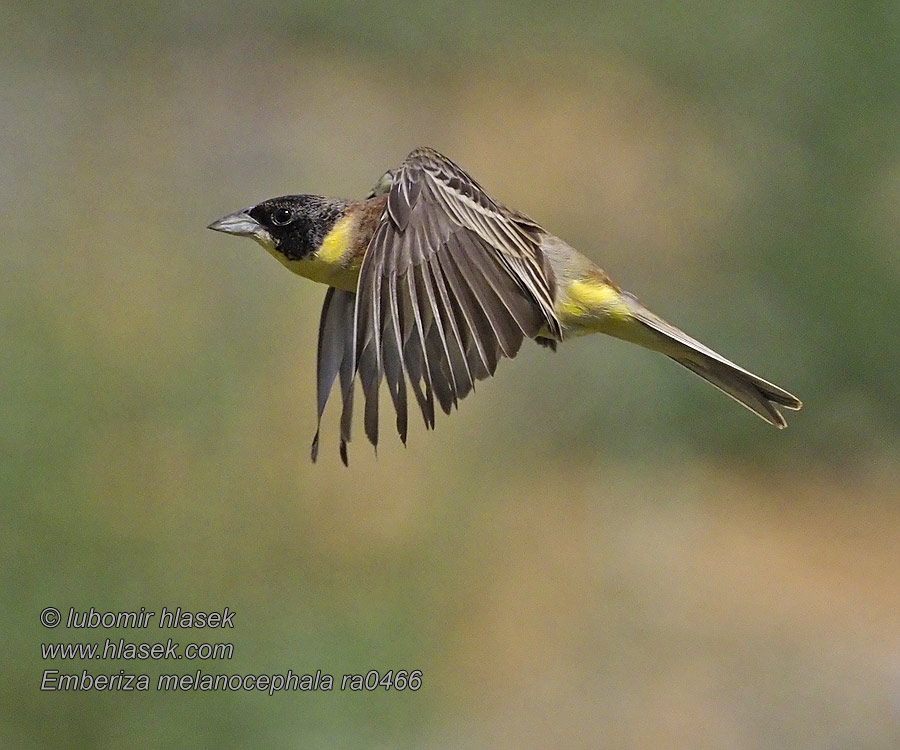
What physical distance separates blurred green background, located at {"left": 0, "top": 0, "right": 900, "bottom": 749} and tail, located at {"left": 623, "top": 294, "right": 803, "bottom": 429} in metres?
1.54

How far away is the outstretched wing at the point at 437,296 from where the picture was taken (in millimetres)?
2133

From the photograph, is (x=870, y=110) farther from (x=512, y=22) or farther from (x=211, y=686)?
(x=211, y=686)

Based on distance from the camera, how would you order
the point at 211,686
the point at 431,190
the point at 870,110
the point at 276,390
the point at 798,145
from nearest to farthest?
1. the point at 431,190
2. the point at 211,686
3. the point at 276,390
4. the point at 870,110
5. the point at 798,145

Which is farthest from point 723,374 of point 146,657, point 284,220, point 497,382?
point 497,382

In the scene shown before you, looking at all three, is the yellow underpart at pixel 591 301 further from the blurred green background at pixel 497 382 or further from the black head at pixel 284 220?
the blurred green background at pixel 497 382

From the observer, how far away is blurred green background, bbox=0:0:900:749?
4.26m

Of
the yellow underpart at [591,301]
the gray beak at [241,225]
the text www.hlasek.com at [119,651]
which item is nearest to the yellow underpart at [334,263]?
the gray beak at [241,225]

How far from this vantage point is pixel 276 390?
5273mm

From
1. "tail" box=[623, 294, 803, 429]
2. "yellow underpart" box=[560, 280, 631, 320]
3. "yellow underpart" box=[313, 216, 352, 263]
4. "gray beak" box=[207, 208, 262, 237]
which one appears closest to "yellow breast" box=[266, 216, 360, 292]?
"yellow underpart" box=[313, 216, 352, 263]

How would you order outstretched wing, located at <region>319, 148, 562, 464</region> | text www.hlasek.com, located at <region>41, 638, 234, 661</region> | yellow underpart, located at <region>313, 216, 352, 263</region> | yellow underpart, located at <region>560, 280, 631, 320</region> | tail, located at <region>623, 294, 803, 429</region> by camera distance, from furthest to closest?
text www.hlasek.com, located at <region>41, 638, 234, 661</region> < yellow underpart, located at <region>560, 280, 631, 320</region> < tail, located at <region>623, 294, 803, 429</region> < yellow underpart, located at <region>313, 216, 352, 263</region> < outstretched wing, located at <region>319, 148, 562, 464</region>

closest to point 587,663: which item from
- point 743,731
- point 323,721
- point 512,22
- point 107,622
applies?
point 743,731

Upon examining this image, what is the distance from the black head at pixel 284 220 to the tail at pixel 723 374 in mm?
782

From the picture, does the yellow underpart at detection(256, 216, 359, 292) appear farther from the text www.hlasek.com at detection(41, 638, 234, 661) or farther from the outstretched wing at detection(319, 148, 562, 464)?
the text www.hlasek.com at detection(41, 638, 234, 661)

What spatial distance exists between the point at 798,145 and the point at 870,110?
1.75 ft
